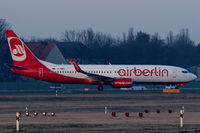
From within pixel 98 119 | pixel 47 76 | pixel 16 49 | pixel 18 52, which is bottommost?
pixel 98 119

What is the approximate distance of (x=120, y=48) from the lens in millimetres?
133875

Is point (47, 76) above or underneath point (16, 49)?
underneath

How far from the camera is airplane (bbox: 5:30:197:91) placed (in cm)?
8012

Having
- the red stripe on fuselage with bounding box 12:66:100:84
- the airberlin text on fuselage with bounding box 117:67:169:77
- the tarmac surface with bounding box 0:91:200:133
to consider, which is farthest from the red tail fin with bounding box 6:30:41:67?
the tarmac surface with bounding box 0:91:200:133

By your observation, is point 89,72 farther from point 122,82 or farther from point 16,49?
point 16,49

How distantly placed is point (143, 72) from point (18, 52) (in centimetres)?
1521

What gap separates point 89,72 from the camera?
270 ft

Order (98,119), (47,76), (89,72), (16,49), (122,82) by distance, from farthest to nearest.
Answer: (89,72) → (47,76) → (122,82) → (16,49) → (98,119)

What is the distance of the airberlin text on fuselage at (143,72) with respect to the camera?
270ft

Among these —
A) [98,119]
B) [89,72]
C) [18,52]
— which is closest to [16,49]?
[18,52]

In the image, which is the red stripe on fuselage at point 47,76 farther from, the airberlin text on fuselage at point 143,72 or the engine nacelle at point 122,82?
the airberlin text on fuselage at point 143,72

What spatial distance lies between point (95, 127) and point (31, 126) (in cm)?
329

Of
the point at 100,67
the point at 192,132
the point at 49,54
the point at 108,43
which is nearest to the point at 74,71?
the point at 100,67

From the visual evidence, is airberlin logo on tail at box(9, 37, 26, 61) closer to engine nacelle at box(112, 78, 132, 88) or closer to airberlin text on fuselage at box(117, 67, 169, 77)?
engine nacelle at box(112, 78, 132, 88)
